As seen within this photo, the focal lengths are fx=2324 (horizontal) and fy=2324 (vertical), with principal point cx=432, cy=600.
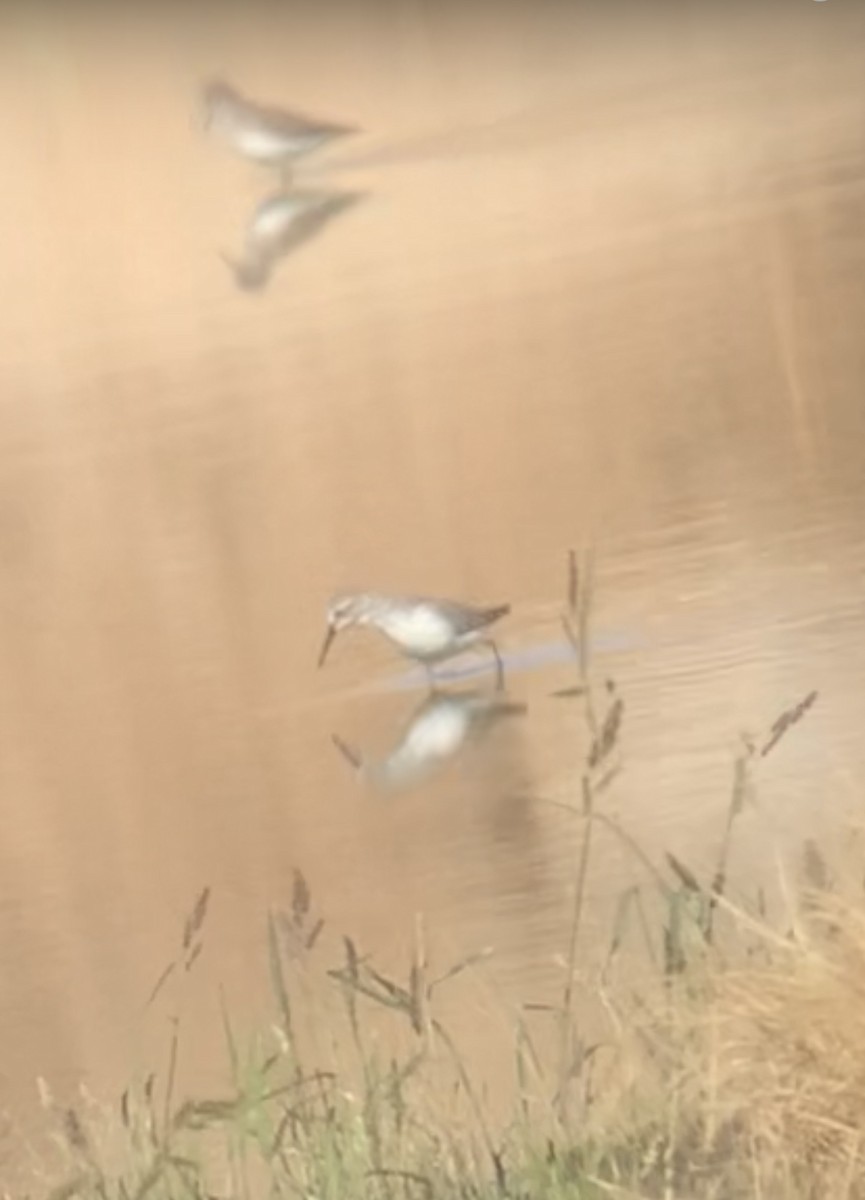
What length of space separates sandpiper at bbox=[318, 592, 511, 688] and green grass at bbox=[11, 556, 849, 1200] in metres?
0.06

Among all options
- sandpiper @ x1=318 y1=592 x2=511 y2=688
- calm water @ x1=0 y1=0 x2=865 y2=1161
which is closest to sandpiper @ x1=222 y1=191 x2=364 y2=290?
calm water @ x1=0 y1=0 x2=865 y2=1161

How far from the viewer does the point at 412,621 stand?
1247mm

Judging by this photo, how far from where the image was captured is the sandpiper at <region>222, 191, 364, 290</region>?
48.7 inches

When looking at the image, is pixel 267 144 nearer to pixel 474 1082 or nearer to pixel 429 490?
pixel 429 490

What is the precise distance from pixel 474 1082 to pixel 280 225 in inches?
18.5

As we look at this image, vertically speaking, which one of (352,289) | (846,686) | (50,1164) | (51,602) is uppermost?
(352,289)

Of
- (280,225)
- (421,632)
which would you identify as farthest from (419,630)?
(280,225)

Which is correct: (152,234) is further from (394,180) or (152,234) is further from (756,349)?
(756,349)

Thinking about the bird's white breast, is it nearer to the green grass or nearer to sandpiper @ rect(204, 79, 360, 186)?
the green grass

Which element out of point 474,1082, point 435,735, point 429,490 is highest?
point 429,490

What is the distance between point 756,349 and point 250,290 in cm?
27

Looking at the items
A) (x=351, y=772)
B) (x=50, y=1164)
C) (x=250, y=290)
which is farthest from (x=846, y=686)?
(x=50, y=1164)

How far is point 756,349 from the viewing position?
125cm

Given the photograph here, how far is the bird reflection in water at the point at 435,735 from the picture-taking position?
125 cm
